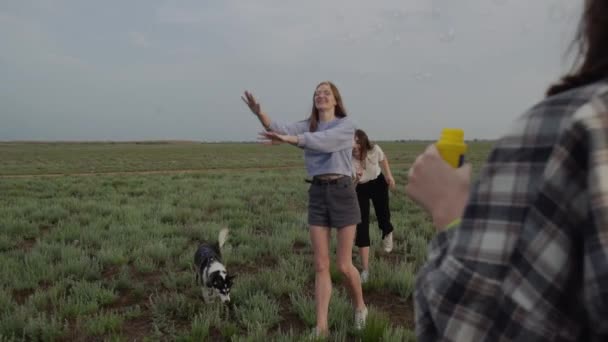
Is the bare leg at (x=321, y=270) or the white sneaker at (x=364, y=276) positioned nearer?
the bare leg at (x=321, y=270)

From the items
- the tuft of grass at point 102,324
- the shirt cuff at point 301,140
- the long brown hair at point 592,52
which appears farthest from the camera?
the tuft of grass at point 102,324

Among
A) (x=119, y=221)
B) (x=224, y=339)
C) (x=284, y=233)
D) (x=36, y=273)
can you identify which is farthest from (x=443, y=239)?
(x=119, y=221)

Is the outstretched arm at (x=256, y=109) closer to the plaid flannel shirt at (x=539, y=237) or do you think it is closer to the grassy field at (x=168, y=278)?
the grassy field at (x=168, y=278)

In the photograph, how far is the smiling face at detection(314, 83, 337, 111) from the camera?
4.29 m

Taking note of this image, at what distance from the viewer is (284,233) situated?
852 cm

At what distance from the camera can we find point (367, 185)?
22.9 ft

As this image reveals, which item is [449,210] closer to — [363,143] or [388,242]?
[363,143]

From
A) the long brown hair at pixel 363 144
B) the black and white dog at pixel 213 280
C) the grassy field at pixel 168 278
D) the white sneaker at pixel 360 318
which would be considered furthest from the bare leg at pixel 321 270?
the long brown hair at pixel 363 144

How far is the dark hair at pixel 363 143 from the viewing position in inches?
261

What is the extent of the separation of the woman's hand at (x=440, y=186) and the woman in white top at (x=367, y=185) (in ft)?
16.6

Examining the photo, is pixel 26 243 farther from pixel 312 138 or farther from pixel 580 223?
pixel 580 223

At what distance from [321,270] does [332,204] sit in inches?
26.5

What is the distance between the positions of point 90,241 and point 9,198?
8405mm

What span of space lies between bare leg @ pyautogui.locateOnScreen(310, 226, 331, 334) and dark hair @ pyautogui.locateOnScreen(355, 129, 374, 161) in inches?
99.8
